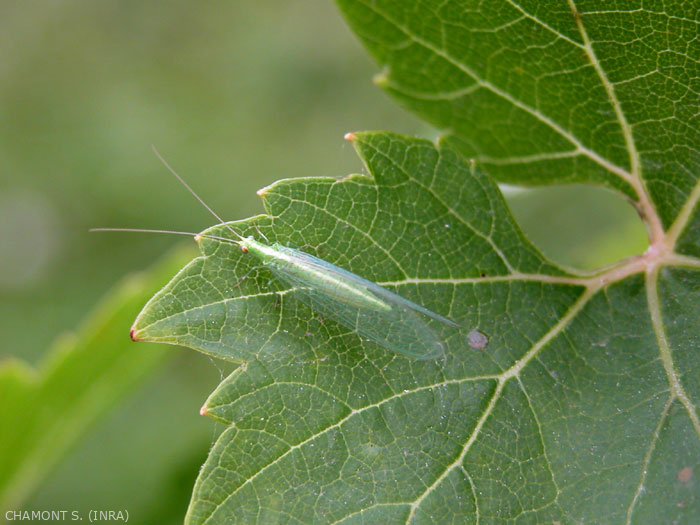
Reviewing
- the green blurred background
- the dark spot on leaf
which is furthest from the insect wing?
the green blurred background

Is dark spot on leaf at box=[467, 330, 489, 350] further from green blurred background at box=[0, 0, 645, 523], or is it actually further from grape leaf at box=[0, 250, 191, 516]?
green blurred background at box=[0, 0, 645, 523]

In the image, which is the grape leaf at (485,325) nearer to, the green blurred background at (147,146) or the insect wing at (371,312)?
the insect wing at (371,312)

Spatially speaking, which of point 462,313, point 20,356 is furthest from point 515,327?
point 20,356

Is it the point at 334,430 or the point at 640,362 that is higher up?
the point at 334,430

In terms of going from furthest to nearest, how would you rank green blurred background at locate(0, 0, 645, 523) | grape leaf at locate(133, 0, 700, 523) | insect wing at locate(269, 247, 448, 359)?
green blurred background at locate(0, 0, 645, 523) → insect wing at locate(269, 247, 448, 359) → grape leaf at locate(133, 0, 700, 523)

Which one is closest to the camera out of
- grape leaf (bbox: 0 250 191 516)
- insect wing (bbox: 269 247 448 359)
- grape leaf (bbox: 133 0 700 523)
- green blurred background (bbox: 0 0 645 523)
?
grape leaf (bbox: 133 0 700 523)

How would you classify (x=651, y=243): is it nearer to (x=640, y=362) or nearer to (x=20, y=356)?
(x=640, y=362)

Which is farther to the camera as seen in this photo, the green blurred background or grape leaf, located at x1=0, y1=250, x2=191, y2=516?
the green blurred background

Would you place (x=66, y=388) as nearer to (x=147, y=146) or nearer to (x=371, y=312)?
(x=371, y=312)
